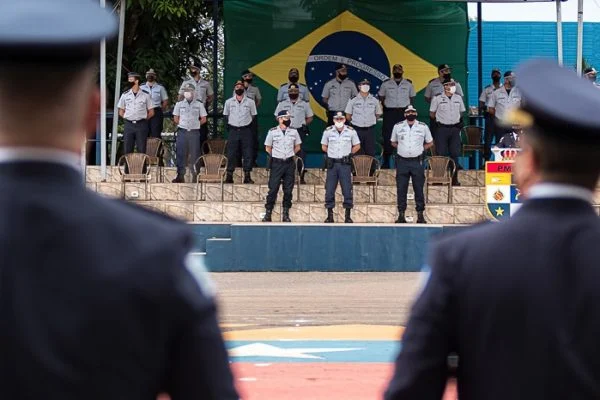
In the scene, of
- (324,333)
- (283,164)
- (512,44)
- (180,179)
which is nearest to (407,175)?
(283,164)

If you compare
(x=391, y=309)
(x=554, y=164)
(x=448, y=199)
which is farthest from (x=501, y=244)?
(x=448, y=199)

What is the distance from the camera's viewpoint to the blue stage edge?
21.1 meters

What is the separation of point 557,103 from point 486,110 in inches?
946

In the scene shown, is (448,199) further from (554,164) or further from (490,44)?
(554,164)

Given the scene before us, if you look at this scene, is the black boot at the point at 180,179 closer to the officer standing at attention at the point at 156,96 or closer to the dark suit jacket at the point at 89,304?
the officer standing at attention at the point at 156,96

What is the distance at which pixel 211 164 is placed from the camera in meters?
25.2

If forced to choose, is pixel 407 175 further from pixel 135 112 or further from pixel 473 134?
pixel 135 112

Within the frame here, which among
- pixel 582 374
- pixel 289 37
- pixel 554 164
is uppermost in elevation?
pixel 289 37

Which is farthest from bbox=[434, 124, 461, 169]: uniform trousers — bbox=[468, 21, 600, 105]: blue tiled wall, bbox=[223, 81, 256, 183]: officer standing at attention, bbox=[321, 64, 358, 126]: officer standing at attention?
bbox=[223, 81, 256, 183]: officer standing at attention

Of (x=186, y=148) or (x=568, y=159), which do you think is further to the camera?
(x=186, y=148)

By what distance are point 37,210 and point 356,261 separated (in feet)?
62.3

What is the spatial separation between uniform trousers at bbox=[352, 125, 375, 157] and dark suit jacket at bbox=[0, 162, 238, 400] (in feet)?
74.9

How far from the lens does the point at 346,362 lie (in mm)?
10391

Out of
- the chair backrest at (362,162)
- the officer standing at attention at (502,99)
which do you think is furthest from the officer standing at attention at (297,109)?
the officer standing at attention at (502,99)
